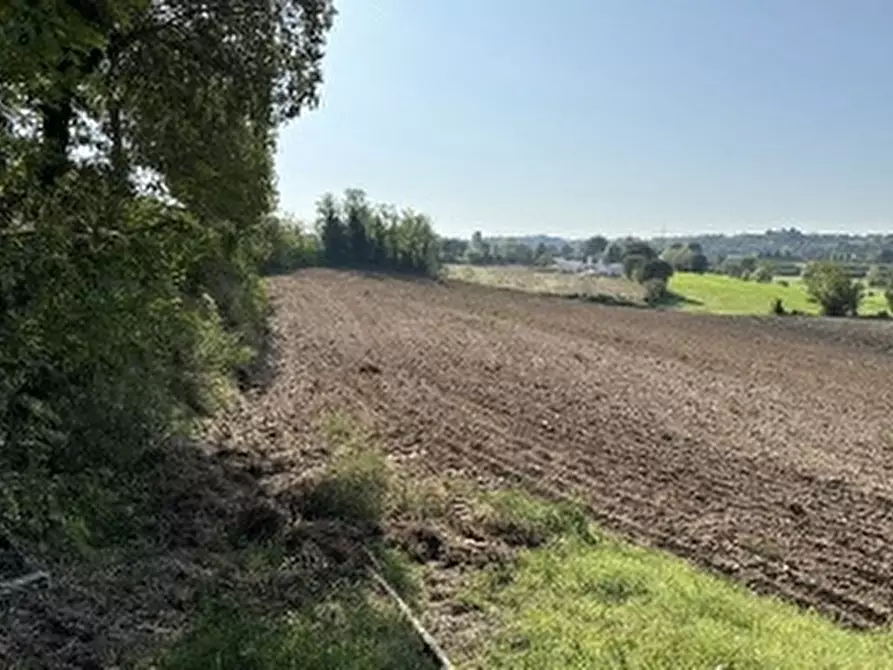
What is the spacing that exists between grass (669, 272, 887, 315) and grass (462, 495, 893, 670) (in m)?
76.7

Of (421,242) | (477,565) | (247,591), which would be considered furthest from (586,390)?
(421,242)

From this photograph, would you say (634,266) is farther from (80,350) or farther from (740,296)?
(80,350)

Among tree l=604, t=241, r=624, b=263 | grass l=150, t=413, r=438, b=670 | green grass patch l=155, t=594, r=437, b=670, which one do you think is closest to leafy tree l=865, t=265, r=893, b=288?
tree l=604, t=241, r=624, b=263

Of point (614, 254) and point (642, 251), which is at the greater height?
point (642, 251)

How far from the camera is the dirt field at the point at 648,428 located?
12.7 m

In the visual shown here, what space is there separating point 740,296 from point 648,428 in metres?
87.0

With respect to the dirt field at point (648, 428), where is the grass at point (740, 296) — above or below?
below

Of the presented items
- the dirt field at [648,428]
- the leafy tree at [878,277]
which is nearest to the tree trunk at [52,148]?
the dirt field at [648,428]

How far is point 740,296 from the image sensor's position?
104125 millimetres

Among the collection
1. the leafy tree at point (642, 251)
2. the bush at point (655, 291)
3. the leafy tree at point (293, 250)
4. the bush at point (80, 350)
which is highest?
the bush at point (80, 350)

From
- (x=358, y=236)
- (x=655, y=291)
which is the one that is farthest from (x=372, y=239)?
(x=655, y=291)

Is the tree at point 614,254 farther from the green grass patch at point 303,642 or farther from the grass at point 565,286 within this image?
the green grass patch at point 303,642

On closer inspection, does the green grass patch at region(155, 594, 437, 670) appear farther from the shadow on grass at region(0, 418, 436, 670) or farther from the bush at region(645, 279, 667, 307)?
the bush at region(645, 279, 667, 307)

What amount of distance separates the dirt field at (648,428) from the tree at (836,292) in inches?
1610
